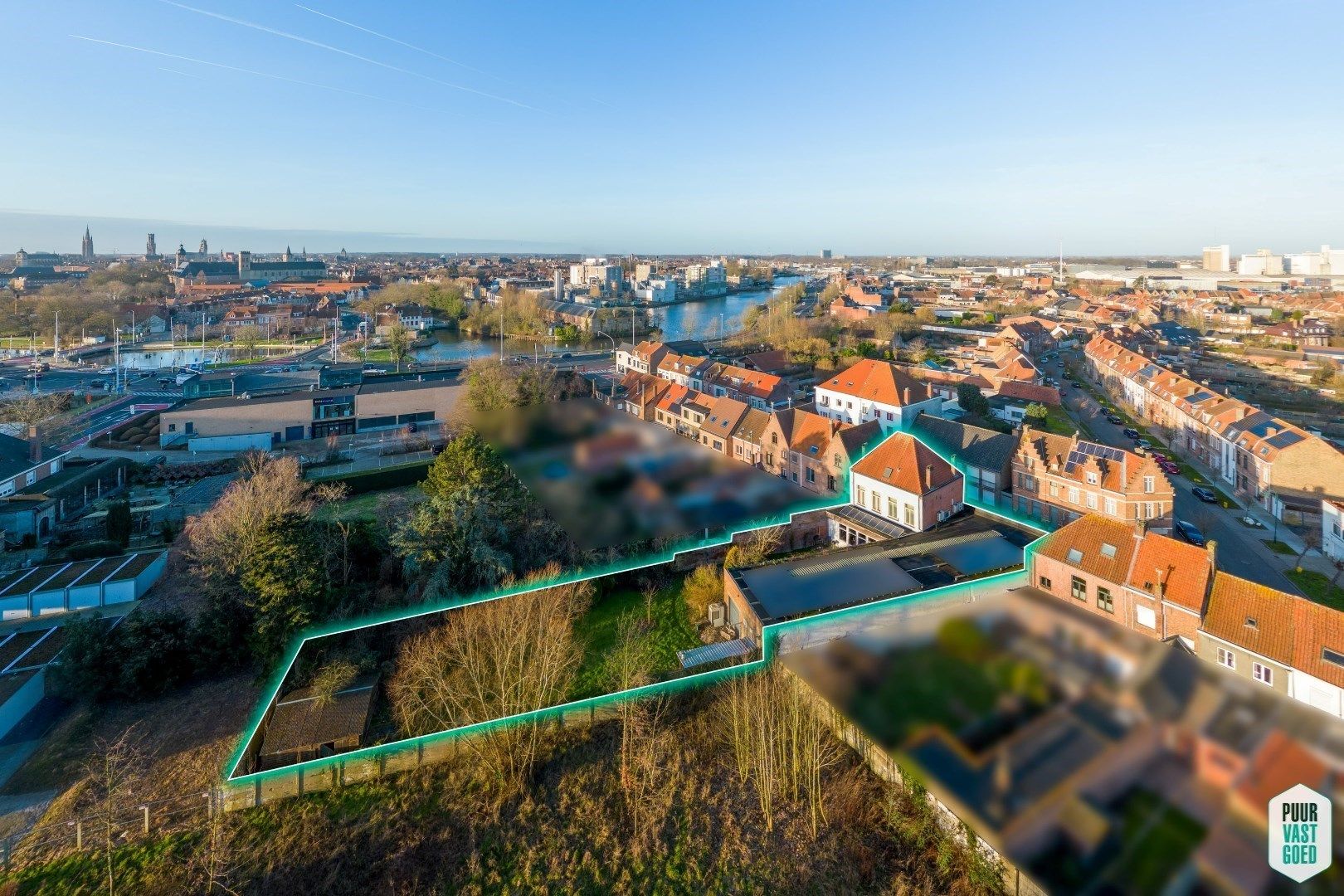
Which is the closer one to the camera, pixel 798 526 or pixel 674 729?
pixel 674 729

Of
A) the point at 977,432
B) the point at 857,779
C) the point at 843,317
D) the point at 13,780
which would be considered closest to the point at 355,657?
the point at 13,780

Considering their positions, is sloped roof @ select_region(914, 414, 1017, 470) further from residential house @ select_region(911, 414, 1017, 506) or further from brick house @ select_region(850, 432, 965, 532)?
brick house @ select_region(850, 432, 965, 532)

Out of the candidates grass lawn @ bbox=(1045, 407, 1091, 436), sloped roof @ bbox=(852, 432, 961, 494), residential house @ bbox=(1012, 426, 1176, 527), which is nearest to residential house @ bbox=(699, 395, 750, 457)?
sloped roof @ bbox=(852, 432, 961, 494)

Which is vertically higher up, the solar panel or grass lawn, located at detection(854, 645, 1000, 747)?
grass lawn, located at detection(854, 645, 1000, 747)

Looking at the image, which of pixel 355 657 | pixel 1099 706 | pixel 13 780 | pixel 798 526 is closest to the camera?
pixel 1099 706

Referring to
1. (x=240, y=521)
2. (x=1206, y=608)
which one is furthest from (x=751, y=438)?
(x=240, y=521)

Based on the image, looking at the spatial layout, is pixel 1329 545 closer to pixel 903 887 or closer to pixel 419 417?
pixel 903 887

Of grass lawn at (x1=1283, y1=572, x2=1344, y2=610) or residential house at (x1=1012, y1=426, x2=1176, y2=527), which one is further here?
residential house at (x1=1012, y1=426, x2=1176, y2=527)

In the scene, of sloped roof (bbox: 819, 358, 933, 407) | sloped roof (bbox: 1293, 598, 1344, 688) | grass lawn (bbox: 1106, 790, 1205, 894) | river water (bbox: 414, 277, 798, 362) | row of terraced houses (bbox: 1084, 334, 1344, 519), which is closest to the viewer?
grass lawn (bbox: 1106, 790, 1205, 894)
